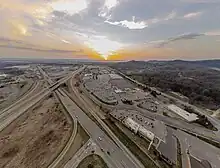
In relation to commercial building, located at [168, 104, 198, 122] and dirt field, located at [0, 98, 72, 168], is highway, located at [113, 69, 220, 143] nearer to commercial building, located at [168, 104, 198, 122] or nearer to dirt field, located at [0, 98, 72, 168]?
commercial building, located at [168, 104, 198, 122]

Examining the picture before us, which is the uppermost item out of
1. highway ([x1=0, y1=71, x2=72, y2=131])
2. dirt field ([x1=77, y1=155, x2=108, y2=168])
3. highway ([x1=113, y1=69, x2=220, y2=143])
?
dirt field ([x1=77, y1=155, x2=108, y2=168])

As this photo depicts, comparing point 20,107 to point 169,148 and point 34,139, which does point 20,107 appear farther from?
point 169,148

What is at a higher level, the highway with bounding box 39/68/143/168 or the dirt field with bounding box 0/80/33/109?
the highway with bounding box 39/68/143/168

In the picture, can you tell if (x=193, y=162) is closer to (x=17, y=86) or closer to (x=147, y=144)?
(x=147, y=144)

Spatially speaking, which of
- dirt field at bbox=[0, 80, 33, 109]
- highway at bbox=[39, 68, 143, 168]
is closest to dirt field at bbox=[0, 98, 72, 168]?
highway at bbox=[39, 68, 143, 168]

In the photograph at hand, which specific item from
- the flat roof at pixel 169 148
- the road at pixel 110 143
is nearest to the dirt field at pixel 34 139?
the road at pixel 110 143

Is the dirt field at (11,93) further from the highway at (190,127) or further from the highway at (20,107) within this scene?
the highway at (190,127)

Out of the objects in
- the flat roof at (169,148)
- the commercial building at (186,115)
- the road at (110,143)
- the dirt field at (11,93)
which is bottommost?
the dirt field at (11,93)
